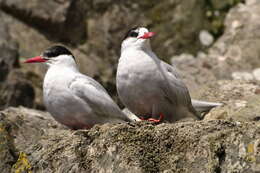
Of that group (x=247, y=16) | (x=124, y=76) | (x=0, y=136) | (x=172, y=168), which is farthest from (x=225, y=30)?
(x=172, y=168)

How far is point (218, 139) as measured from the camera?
5207mm

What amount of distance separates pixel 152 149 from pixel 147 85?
1719 mm

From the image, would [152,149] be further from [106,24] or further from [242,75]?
[106,24]

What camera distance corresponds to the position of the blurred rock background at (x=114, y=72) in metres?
5.23

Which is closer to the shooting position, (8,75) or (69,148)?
(69,148)

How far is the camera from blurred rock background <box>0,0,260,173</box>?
17.2 feet

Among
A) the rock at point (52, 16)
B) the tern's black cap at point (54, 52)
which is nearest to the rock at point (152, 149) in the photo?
the tern's black cap at point (54, 52)

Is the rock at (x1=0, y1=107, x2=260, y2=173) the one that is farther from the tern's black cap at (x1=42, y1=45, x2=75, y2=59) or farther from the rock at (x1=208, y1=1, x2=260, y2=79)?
the rock at (x1=208, y1=1, x2=260, y2=79)

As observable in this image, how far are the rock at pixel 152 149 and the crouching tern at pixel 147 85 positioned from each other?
3.98 ft

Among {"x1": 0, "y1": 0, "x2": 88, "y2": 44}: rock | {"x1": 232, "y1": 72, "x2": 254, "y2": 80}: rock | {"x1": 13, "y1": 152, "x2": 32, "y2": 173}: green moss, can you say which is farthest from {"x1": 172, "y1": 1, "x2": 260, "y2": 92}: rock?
{"x1": 13, "y1": 152, "x2": 32, "y2": 173}: green moss

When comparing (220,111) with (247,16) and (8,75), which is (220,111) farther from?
(247,16)

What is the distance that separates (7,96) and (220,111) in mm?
3969

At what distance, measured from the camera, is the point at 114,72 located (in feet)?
39.4

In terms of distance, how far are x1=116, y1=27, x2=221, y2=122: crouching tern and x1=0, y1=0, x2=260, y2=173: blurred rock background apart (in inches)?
21.1
